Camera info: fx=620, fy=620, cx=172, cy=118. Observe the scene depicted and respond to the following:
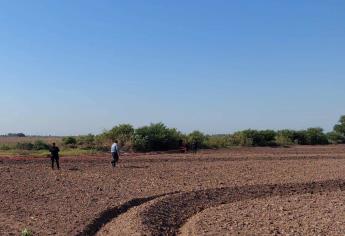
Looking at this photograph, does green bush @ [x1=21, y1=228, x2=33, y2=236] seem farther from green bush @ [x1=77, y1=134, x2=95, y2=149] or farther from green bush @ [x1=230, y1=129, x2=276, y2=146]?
green bush @ [x1=230, y1=129, x2=276, y2=146]

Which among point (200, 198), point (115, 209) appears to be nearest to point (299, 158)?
point (200, 198)

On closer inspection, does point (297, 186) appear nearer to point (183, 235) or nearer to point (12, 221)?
point (183, 235)

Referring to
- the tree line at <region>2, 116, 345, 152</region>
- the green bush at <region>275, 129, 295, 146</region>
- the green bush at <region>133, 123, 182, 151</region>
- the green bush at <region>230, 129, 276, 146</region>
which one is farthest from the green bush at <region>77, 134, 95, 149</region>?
the green bush at <region>275, 129, 295, 146</region>

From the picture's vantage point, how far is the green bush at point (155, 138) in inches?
2408

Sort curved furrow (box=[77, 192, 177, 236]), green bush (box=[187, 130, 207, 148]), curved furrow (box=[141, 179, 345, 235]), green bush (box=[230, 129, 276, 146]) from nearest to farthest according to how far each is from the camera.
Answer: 1. curved furrow (box=[77, 192, 177, 236])
2. curved furrow (box=[141, 179, 345, 235])
3. green bush (box=[187, 130, 207, 148])
4. green bush (box=[230, 129, 276, 146])

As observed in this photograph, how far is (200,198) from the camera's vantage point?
2264 centimetres

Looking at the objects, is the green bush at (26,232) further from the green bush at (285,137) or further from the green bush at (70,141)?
the green bush at (285,137)

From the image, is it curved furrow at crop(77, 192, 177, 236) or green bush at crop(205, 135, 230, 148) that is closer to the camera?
curved furrow at crop(77, 192, 177, 236)

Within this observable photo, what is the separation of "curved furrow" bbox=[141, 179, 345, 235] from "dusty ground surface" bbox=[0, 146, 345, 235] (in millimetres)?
35

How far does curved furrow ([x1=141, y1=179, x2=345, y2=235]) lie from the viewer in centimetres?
1762

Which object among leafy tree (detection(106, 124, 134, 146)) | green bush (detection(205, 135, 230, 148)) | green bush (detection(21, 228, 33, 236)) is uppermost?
leafy tree (detection(106, 124, 134, 146))

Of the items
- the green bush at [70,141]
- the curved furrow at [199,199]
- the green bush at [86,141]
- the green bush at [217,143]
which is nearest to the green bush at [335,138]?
the green bush at [217,143]

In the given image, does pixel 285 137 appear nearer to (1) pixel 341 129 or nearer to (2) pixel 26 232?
(1) pixel 341 129

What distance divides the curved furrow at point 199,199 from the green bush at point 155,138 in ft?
113
